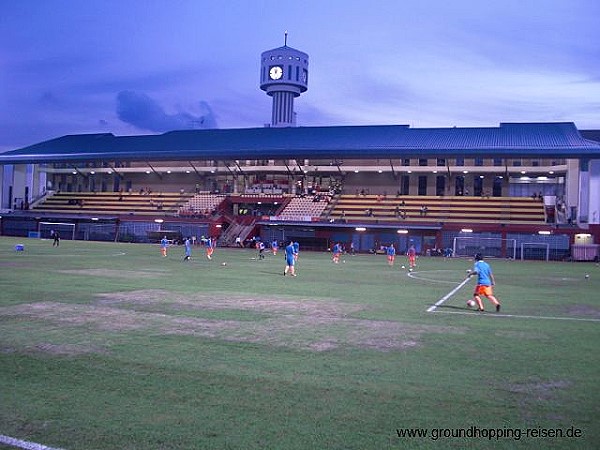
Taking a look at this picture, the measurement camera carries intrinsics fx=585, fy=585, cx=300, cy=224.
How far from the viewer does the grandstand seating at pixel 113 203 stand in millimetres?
79875

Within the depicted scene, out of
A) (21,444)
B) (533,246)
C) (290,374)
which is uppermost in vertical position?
(533,246)

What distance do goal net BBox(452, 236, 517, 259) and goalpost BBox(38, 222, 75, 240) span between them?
1932 inches

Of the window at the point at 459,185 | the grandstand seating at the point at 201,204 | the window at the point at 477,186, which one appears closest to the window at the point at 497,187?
the window at the point at 477,186

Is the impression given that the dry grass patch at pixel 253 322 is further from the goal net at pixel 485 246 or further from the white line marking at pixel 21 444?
the goal net at pixel 485 246

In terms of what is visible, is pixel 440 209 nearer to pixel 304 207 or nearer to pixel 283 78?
pixel 304 207

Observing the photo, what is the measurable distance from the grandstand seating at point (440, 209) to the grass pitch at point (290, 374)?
4854 centimetres

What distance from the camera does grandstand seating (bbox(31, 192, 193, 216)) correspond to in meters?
79.9

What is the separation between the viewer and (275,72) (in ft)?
398

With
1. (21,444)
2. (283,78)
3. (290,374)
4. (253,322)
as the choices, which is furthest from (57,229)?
(21,444)

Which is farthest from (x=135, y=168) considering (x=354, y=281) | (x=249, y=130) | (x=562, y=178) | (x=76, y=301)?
(x=76, y=301)

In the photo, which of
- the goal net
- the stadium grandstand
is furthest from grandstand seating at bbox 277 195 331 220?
the goal net

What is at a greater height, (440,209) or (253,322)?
(440,209)

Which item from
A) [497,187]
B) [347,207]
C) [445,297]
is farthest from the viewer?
[497,187]

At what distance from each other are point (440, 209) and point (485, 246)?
9.14m
